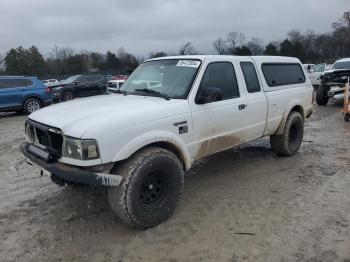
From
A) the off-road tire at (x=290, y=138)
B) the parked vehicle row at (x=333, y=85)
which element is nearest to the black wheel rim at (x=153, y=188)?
the off-road tire at (x=290, y=138)

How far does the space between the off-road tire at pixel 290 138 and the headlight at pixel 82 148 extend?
157 inches

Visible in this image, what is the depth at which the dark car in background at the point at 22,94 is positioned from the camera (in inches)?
576

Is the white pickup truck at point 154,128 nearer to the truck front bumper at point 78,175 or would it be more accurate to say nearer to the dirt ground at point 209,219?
the truck front bumper at point 78,175

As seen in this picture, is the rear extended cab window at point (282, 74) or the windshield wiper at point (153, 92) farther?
the rear extended cab window at point (282, 74)

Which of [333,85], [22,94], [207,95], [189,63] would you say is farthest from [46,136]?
[333,85]

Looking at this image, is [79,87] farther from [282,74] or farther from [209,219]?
[209,219]

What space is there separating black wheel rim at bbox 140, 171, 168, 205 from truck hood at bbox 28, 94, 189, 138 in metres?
0.63

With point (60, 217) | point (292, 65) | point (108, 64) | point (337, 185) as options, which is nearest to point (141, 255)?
point (60, 217)

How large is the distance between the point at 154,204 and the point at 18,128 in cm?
896

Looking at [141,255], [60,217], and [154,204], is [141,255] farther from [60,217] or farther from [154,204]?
[60,217]

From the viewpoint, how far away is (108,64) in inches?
2355

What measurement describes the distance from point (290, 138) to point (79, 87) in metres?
14.5

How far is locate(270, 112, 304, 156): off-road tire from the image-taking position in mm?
6562

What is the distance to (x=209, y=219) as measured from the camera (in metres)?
4.33
